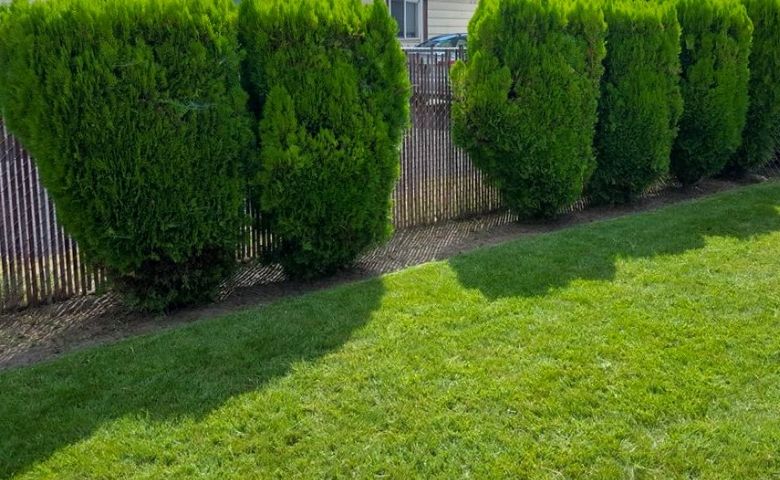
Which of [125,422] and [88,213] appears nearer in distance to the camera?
[125,422]

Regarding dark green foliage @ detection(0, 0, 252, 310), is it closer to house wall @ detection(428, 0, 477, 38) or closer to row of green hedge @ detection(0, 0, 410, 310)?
row of green hedge @ detection(0, 0, 410, 310)

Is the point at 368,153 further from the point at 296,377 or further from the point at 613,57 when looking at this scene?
the point at 613,57

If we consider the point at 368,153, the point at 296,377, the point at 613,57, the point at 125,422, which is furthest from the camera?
the point at 613,57

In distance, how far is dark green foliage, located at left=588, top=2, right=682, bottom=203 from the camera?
24.6 feet

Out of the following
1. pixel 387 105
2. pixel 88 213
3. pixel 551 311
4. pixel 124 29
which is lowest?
pixel 551 311

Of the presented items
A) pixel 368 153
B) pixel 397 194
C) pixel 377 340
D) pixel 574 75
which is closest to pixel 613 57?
pixel 574 75

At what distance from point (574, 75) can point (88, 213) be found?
469cm

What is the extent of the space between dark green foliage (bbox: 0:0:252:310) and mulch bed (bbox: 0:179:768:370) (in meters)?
0.24

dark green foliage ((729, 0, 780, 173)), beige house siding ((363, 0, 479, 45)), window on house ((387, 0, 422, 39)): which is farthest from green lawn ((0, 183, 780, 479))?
beige house siding ((363, 0, 479, 45))

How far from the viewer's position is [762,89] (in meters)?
9.19

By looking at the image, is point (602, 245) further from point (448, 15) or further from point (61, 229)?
point (448, 15)

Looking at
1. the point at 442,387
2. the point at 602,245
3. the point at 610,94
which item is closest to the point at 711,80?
the point at 610,94

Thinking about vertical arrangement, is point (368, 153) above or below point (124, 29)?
below

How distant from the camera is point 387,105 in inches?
220
